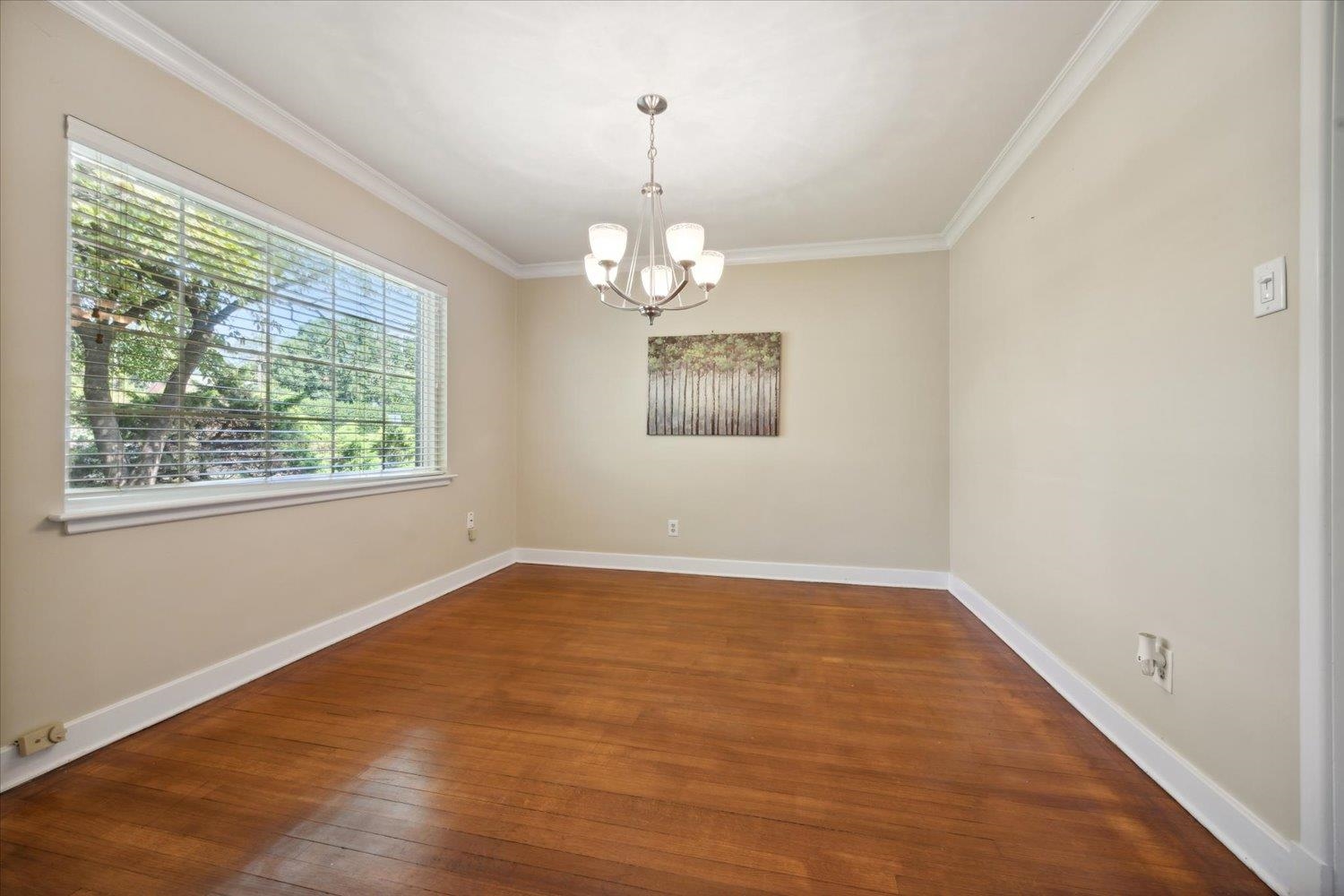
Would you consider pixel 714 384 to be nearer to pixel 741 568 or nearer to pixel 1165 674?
pixel 741 568

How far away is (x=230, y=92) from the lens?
2111mm

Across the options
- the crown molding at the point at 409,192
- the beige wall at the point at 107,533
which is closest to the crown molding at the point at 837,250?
the crown molding at the point at 409,192

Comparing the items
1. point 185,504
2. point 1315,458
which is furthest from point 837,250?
point 185,504

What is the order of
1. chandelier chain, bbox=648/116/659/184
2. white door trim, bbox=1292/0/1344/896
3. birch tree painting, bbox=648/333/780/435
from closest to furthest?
1. white door trim, bbox=1292/0/1344/896
2. chandelier chain, bbox=648/116/659/184
3. birch tree painting, bbox=648/333/780/435

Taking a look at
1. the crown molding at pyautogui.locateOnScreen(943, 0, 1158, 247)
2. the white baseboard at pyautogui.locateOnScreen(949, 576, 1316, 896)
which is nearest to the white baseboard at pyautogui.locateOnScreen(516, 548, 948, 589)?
the white baseboard at pyautogui.locateOnScreen(949, 576, 1316, 896)

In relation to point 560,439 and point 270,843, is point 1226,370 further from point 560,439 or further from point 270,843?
point 560,439

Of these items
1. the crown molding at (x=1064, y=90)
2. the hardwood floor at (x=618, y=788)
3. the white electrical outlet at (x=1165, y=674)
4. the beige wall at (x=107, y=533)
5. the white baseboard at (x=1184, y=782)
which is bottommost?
the hardwood floor at (x=618, y=788)

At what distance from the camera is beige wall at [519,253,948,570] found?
3.72 m

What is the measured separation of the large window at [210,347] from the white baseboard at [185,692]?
751 mm

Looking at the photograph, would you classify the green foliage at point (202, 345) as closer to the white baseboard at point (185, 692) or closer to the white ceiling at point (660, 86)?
the white ceiling at point (660, 86)

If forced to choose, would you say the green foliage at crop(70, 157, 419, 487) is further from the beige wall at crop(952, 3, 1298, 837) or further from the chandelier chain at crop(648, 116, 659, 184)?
the beige wall at crop(952, 3, 1298, 837)

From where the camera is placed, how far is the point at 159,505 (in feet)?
6.18

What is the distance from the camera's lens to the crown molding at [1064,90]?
1.72 meters

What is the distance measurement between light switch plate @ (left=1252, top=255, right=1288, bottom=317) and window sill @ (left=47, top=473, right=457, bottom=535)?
350cm
